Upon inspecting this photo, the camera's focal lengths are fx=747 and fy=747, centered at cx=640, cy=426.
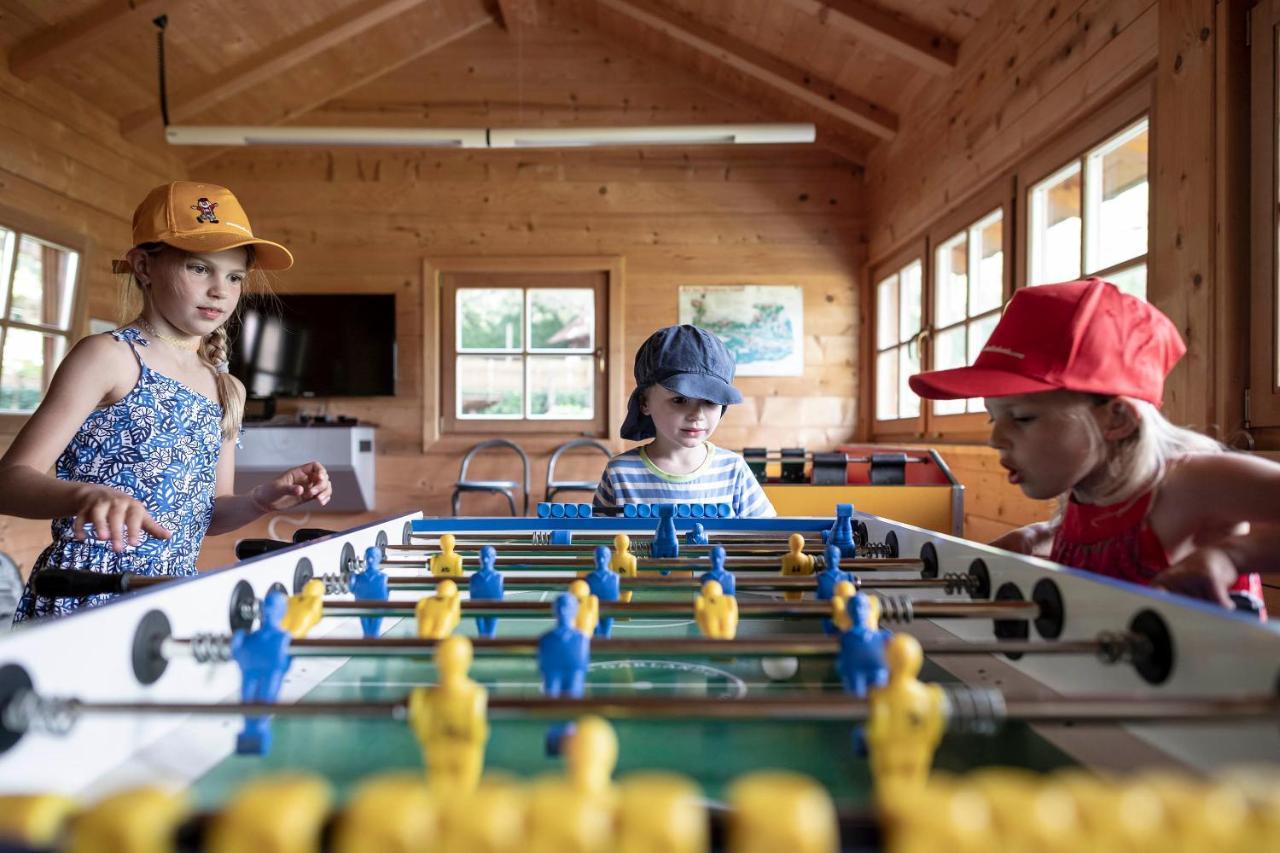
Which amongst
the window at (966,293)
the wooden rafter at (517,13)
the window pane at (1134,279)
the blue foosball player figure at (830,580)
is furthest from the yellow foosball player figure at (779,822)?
the wooden rafter at (517,13)

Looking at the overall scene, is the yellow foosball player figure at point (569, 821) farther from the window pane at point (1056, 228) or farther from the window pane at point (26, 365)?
the window pane at point (26, 365)

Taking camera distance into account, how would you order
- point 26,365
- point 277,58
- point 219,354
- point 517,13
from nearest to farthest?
point 219,354
point 26,365
point 277,58
point 517,13

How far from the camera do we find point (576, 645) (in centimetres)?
60

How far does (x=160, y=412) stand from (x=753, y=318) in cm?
368

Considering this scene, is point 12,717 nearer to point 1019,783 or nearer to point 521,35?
point 1019,783

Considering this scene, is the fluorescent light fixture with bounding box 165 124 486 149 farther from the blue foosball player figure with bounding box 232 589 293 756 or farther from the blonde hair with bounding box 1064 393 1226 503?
the blue foosball player figure with bounding box 232 589 293 756

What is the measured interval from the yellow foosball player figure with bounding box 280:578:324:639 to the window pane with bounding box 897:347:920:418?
343cm

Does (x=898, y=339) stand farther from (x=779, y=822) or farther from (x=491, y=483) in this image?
(x=779, y=822)

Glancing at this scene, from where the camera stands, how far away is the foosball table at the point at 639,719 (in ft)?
1.05

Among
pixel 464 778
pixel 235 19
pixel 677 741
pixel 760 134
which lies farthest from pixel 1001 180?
pixel 235 19

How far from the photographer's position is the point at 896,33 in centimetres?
310

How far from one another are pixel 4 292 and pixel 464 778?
397 cm

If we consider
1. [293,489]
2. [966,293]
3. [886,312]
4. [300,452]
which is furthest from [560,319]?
[293,489]

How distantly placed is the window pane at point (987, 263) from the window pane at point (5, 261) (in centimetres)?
417
